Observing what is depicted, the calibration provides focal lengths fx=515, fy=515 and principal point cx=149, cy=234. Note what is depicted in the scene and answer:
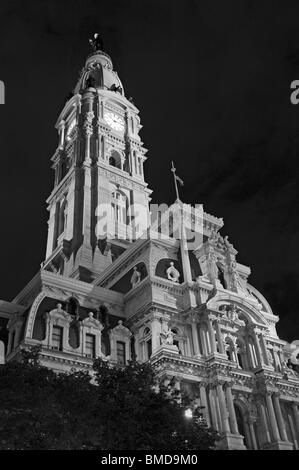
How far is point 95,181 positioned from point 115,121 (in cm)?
1594

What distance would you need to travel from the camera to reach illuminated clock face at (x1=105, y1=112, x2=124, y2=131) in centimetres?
8062

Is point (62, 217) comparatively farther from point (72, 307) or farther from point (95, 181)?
point (72, 307)

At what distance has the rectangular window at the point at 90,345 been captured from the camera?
4314cm

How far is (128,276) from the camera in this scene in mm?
51938

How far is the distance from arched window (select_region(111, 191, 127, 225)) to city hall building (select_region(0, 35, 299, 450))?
458 centimetres

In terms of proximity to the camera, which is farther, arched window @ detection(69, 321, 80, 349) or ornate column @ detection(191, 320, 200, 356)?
ornate column @ detection(191, 320, 200, 356)

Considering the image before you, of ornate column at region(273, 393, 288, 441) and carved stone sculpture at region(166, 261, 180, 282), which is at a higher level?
carved stone sculpture at region(166, 261, 180, 282)

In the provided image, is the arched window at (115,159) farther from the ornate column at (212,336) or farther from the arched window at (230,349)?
the arched window at (230,349)

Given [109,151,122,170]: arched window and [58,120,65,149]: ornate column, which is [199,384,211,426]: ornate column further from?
[58,120,65,149]: ornate column

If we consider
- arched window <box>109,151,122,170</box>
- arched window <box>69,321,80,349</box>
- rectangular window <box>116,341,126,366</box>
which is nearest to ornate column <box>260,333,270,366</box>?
rectangular window <box>116,341,126,366</box>

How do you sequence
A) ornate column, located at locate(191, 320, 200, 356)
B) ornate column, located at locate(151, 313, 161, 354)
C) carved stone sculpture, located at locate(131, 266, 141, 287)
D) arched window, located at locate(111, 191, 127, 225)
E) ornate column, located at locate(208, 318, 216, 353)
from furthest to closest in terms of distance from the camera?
1. arched window, located at locate(111, 191, 127, 225)
2. carved stone sculpture, located at locate(131, 266, 141, 287)
3. ornate column, located at locate(191, 320, 200, 356)
4. ornate column, located at locate(208, 318, 216, 353)
5. ornate column, located at locate(151, 313, 161, 354)

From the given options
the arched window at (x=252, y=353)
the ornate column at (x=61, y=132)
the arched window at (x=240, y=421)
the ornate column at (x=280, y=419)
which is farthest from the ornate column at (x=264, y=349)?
the ornate column at (x=61, y=132)

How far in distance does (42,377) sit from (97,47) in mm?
86808
